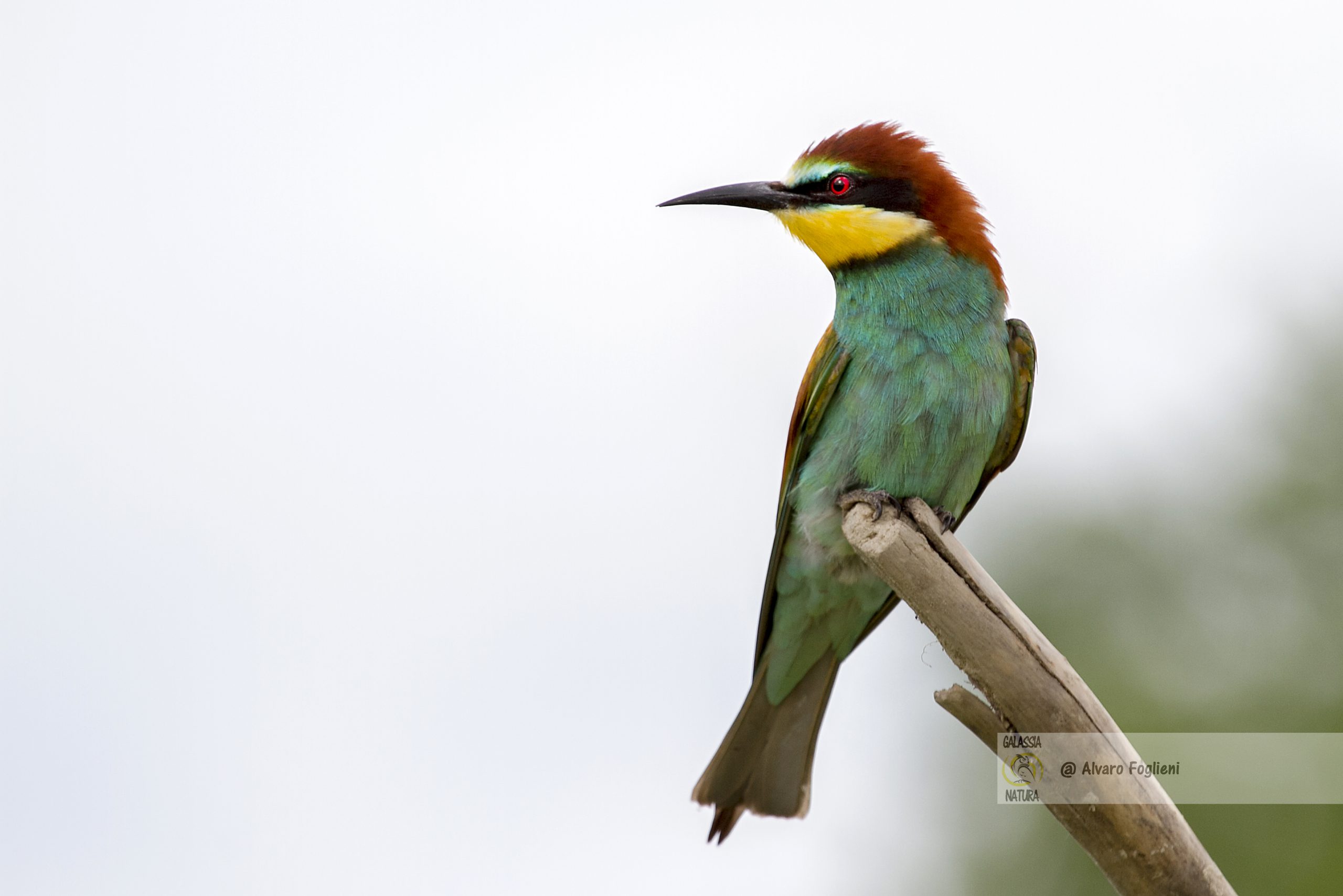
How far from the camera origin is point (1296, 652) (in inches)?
252

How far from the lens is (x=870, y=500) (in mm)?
3145

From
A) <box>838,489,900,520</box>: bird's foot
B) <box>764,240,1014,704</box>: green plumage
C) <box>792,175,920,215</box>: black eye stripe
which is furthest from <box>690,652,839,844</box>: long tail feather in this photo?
<box>792,175,920,215</box>: black eye stripe

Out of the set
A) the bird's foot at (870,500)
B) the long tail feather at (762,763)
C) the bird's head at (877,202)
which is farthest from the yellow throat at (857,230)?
the long tail feather at (762,763)

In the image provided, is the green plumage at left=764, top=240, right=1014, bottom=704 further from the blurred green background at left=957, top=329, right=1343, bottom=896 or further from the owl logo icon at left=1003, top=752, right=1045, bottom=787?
the blurred green background at left=957, top=329, right=1343, bottom=896

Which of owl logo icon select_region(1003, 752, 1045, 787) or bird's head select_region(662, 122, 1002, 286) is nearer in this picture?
owl logo icon select_region(1003, 752, 1045, 787)

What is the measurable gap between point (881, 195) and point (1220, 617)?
4275mm

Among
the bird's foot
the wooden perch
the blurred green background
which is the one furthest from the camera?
the blurred green background

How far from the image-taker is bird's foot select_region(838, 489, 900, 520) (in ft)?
10.1

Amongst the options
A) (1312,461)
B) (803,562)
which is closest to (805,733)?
(803,562)

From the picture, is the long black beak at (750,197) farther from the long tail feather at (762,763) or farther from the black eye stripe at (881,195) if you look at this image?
the long tail feather at (762,763)

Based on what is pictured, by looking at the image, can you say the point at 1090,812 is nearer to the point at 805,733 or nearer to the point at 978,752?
the point at 805,733

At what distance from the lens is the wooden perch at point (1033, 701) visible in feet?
7.92

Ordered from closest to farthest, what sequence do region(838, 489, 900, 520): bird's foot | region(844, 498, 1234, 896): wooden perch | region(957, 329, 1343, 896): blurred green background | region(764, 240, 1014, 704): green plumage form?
region(844, 498, 1234, 896): wooden perch, region(838, 489, 900, 520): bird's foot, region(764, 240, 1014, 704): green plumage, region(957, 329, 1343, 896): blurred green background

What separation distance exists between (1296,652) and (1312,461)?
51.1 inches
